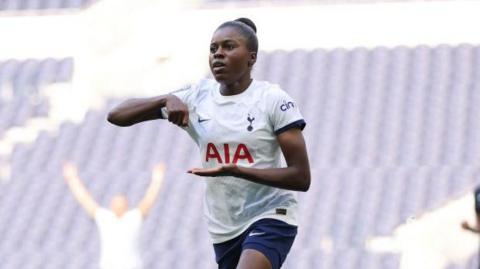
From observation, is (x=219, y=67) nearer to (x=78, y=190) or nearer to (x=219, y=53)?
(x=219, y=53)

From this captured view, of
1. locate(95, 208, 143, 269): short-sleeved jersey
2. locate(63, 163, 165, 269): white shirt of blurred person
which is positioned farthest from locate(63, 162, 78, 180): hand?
locate(95, 208, 143, 269): short-sleeved jersey

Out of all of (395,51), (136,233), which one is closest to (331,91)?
(395,51)

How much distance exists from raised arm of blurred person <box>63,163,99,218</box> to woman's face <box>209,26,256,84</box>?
8.08m

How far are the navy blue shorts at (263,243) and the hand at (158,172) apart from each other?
8230mm

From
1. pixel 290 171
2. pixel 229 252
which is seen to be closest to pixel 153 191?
pixel 229 252

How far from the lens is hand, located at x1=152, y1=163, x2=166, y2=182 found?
14.6 m

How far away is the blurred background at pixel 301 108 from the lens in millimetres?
13633

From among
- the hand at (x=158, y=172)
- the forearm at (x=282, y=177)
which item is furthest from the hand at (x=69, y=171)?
the forearm at (x=282, y=177)

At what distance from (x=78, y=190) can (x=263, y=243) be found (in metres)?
8.71

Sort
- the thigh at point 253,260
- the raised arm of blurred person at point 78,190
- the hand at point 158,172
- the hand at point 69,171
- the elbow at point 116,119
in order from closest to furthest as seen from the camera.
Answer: the thigh at point 253,260
the elbow at point 116,119
the raised arm of blurred person at point 78,190
the hand at point 158,172
the hand at point 69,171

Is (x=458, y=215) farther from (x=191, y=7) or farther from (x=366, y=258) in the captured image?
(x=191, y=7)

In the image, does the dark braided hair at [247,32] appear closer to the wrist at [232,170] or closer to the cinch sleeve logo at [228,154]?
the cinch sleeve logo at [228,154]

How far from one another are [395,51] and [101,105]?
2.93m

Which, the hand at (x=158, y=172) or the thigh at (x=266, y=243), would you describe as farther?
the hand at (x=158, y=172)
